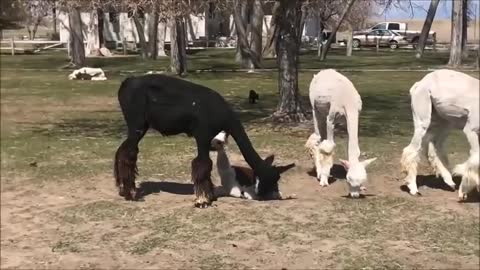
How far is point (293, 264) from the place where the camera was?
489 centimetres

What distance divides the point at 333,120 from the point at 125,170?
2409 millimetres

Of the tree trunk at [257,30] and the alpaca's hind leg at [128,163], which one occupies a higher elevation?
the tree trunk at [257,30]

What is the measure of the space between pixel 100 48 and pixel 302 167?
97.1 ft

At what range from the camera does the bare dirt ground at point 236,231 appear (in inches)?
192

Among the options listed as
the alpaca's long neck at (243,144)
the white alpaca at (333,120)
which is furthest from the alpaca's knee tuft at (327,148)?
the alpaca's long neck at (243,144)

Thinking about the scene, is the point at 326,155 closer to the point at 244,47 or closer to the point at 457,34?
the point at 244,47

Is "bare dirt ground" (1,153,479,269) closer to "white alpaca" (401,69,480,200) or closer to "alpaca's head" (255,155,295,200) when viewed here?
"alpaca's head" (255,155,295,200)

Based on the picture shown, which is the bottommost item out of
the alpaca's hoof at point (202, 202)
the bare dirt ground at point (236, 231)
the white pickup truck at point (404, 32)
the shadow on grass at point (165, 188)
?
A: the shadow on grass at point (165, 188)

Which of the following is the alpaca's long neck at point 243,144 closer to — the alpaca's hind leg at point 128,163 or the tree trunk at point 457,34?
the alpaca's hind leg at point 128,163

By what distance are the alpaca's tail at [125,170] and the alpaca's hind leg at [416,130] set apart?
111 inches

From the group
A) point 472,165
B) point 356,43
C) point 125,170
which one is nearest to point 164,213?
point 125,170

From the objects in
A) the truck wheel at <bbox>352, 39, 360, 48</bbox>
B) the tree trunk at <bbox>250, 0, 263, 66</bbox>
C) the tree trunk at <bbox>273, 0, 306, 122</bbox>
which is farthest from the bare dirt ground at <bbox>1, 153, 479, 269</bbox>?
the truck wheel at <bbox>352, 39, 360, 48</bbox>

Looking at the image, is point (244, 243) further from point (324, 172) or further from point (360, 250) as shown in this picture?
point (324, 172)

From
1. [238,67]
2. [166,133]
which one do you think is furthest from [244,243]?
[238,67]
